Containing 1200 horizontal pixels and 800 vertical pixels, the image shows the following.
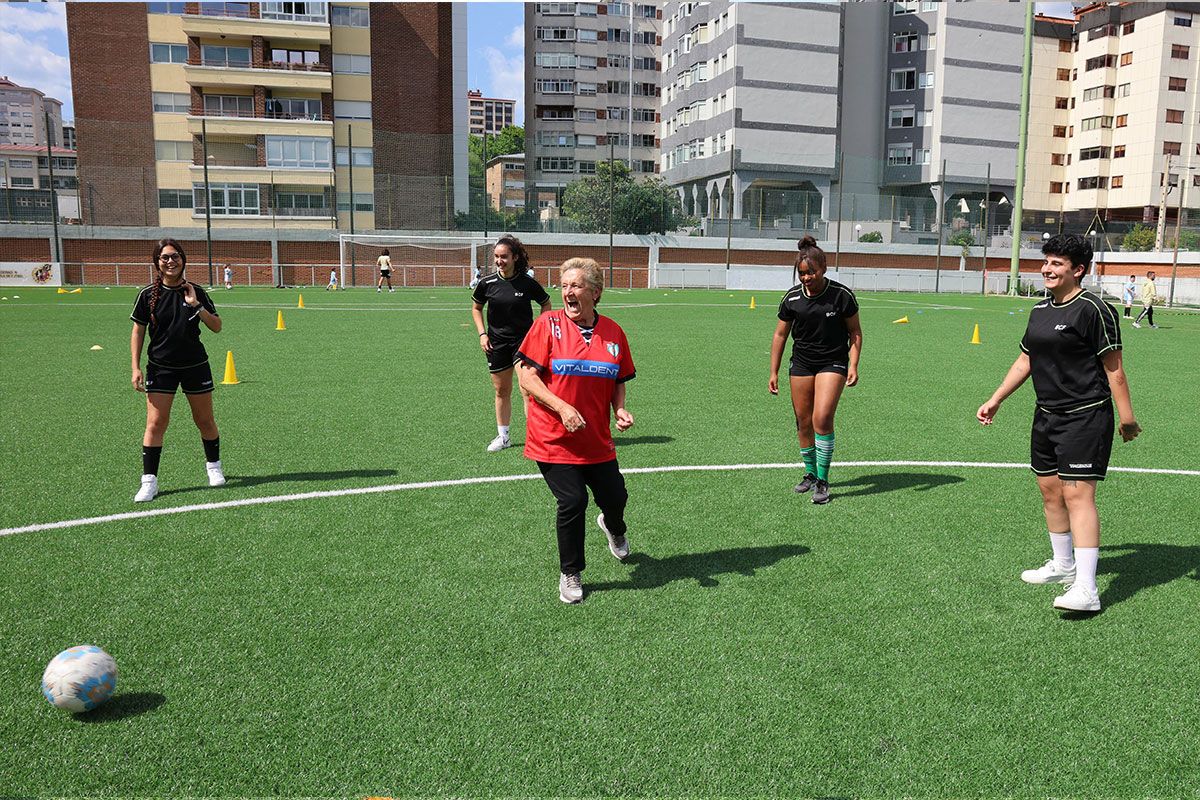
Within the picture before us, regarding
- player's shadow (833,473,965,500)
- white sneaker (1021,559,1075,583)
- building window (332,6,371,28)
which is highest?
building window (332,6,371,28)

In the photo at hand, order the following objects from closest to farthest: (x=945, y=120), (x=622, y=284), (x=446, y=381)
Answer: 1. (x=446, y=381)
2. (x=622, y=284)
3. (x=945, y=120)

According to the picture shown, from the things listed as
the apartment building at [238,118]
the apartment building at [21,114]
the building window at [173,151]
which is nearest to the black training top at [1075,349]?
the apartment building at [238,118]

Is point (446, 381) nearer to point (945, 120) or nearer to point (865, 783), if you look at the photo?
point (865, 783)

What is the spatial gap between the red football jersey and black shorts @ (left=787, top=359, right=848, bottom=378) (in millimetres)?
2714

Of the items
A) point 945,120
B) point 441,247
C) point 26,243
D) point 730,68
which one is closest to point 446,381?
point 441,247

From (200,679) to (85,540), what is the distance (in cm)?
254

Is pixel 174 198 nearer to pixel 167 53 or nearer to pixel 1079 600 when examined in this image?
pixel 167 53

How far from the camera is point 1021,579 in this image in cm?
536

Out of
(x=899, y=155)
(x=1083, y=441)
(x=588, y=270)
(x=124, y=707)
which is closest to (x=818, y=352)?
(x=1083, y=441)

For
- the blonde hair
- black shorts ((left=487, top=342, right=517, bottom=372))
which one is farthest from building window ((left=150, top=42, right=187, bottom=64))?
the blonde hair

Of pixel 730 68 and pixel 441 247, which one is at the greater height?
pixel 730 68

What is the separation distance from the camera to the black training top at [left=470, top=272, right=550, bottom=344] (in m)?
8.74

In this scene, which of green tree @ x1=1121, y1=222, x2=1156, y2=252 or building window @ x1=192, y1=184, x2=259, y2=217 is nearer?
building window @ x1=192, y1=184, x2=259, y2=217

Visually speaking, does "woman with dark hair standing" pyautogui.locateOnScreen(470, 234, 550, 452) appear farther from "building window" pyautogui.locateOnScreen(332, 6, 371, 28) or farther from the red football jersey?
"building window" pyautogui.locateOnScreen(332, 6, 371, 28)
